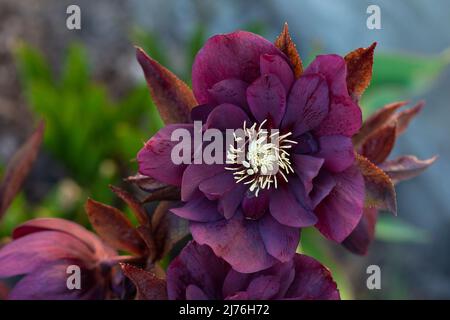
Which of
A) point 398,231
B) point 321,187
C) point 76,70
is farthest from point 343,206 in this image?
point 76,70

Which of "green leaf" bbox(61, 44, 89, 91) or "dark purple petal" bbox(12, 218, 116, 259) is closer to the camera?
"dark purple petal" bbox(12, 218, 116, 259)

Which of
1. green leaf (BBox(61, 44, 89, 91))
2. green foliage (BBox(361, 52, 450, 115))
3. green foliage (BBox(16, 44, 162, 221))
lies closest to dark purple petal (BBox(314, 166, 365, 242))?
green foliage (BBox(361, 52, 450, 115))

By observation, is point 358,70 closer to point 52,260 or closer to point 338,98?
point 338,98

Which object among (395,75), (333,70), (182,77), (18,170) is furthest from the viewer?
(182,77)

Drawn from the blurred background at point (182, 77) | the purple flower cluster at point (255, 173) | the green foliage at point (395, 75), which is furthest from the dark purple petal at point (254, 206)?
the green foliage at point (395, 75)

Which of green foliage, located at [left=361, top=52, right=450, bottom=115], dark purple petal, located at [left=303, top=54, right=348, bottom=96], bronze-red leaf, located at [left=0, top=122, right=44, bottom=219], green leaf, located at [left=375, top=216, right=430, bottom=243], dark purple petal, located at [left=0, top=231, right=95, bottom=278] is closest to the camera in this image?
dark purple petal, located at [left=303, top=54, right=348, bottom=96]

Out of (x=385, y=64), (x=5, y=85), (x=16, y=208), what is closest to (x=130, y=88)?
(x=5, y=85)

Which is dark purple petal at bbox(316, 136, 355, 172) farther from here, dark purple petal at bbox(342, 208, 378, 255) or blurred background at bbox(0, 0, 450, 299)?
blurred background at bbox(0, 0, 450, 299)
